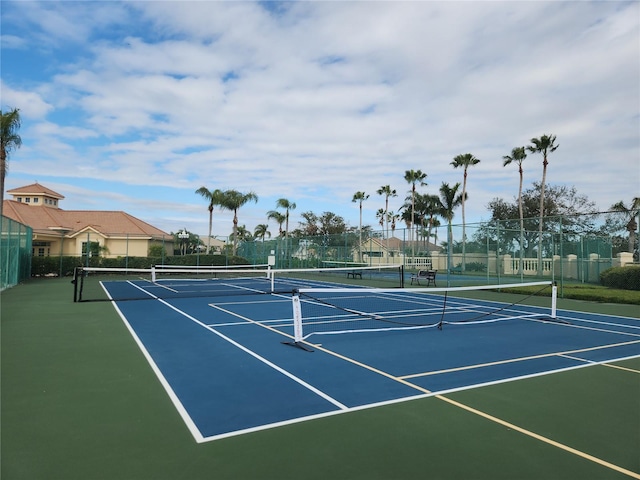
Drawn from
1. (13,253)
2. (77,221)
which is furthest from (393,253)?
(77,221)

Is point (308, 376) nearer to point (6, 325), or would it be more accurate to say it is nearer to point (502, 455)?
point (502, 455)

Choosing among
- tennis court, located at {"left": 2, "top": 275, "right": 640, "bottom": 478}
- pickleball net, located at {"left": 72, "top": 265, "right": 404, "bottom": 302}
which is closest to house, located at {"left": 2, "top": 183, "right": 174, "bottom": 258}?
pickleball net, located at {"left": 72, "top": 265, "right": 404, "bottom": 302}

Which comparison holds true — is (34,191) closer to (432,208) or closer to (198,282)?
(198,282)

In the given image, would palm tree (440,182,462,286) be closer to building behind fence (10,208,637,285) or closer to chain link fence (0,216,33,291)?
building behind fence (10,208,637,285)

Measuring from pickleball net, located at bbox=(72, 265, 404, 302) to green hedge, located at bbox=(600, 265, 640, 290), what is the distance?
27.9 ft

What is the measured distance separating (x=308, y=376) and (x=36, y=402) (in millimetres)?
3072

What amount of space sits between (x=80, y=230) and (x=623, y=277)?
37.8m

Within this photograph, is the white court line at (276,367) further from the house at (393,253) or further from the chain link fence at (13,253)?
the house at (393,253)

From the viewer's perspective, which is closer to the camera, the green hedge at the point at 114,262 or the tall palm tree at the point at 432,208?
the green hedge at the point at 114,262

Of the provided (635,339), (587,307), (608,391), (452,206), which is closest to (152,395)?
(608,391)

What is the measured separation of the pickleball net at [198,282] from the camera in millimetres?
16094

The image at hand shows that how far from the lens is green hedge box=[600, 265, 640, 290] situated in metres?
17.3

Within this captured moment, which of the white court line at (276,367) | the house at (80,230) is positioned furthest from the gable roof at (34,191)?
the white court line at (276,367)

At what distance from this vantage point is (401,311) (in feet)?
42.0
